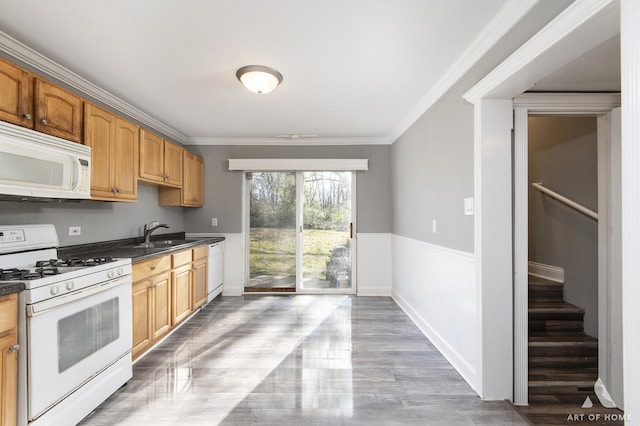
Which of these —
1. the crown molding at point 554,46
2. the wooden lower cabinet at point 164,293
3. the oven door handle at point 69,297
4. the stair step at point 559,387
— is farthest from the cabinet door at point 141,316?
the stair step at point 559,387

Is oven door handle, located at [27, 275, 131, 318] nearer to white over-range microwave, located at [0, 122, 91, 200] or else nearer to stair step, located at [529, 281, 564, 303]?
white over-range microwave, located at [0, 122, 91, 200]

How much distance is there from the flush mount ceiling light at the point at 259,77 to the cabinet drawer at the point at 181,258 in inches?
74.0

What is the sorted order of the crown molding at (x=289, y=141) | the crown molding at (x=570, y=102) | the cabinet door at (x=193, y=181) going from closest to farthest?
the crown molding at (x=570, y=102) → the cabinet door at (x=193, y=181) → the crown molding at (x=289, y=141)

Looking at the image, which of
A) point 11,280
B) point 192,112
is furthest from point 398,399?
point 192,112

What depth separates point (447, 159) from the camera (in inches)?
101

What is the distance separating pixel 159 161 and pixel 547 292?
14.5 ft

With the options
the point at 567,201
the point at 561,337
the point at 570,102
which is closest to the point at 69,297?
the point at 570,102

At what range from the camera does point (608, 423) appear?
6.21 ft

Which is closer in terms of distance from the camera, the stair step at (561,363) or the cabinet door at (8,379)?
the cabinet door at (8,379)

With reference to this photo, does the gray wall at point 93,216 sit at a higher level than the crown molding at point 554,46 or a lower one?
lower

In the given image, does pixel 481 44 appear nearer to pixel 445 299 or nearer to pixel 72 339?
pixel 445 299

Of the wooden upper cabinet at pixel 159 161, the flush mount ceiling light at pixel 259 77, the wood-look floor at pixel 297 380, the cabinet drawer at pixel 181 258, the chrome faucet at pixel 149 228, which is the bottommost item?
the wood-look floor at pixel 297 380

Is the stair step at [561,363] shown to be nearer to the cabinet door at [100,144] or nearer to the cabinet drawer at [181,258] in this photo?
the cabinet drawer at [181,258]

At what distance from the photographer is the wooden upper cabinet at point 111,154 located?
2.39 meters
